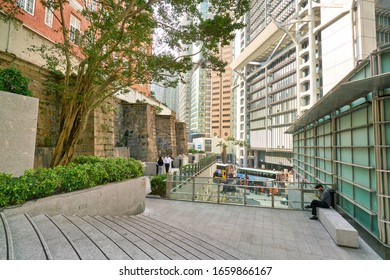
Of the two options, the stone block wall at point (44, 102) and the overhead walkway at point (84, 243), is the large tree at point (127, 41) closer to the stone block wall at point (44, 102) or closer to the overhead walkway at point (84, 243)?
the stone block wall at point (44, 102)

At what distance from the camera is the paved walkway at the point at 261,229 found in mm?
4672

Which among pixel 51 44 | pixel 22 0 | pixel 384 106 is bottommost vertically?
pixel 384 106

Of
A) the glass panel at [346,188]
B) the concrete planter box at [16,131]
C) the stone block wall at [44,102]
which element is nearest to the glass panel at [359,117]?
the glass panel at [346,188]

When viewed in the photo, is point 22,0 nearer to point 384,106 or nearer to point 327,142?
point 384,106

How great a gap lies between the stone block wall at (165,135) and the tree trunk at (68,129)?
15138 mm

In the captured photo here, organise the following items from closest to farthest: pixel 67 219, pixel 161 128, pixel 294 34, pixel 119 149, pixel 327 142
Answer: pixel 67 219
pixel 327 142
pixel 119 149
pixel 161 128
pixel 294 34

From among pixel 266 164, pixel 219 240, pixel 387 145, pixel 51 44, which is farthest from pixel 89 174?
pixel 266 164

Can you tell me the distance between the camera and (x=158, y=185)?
10133 millimetres

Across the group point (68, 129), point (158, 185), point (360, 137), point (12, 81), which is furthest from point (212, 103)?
point (12, 81)

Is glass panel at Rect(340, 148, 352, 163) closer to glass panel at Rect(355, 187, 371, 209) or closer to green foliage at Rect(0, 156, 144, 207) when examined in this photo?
glass panel at Rect(355, 187, 371, 209)

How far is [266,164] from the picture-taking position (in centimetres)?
5544

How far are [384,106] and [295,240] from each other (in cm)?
429

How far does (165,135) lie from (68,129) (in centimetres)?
1606

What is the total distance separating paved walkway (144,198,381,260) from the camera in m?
4.67
